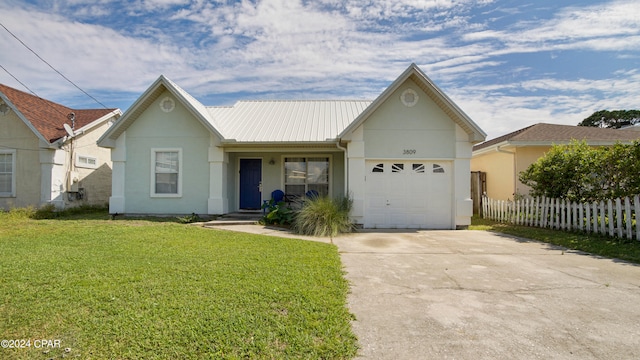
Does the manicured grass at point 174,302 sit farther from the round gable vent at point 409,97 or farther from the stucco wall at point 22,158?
the stucco wall at point 22,158

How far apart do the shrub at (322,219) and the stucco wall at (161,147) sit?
15.7 ft

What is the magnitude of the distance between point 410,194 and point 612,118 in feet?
154

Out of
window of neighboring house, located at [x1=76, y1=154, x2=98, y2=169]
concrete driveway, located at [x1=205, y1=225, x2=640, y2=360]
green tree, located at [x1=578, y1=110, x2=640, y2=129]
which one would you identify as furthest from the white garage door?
green tree, located at [x1=578, y1=110, x2=640, y2=129]

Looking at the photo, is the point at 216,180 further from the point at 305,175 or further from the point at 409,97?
the point at 409,97

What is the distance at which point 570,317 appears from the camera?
3676mm

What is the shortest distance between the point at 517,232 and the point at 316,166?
24.6ft

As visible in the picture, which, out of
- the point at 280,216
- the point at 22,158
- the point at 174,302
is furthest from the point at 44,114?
the point at 174,302

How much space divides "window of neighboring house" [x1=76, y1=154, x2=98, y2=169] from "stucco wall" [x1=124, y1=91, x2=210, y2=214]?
169 inches

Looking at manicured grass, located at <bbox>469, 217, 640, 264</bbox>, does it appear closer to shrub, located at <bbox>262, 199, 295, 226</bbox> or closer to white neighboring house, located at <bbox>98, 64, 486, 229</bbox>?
white neighboring house, located at <bbox>98, 64, 486, 229</bbox>

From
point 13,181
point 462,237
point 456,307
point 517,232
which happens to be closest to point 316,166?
point 462,237

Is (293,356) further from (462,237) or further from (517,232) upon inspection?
(517,232)

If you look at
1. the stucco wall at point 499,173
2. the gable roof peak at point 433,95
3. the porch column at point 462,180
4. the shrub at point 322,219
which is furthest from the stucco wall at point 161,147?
the stucco wall at point 499,173

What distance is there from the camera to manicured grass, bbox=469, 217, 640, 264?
6863mm

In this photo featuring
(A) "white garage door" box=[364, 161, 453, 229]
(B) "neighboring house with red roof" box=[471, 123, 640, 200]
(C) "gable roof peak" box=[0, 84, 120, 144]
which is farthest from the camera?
(B) "neighboring house with red roof" box=[471, 123, 640, 200]
